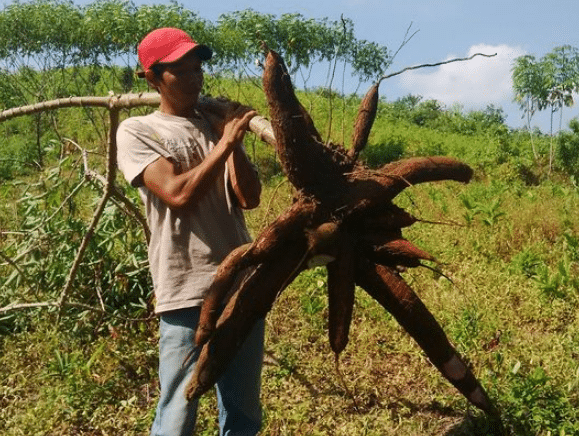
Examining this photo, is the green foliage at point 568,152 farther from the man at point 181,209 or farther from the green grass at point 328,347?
the man at point 181,209

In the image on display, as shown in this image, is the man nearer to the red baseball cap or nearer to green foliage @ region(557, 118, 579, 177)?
the red baseball cap

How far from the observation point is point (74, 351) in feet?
12.8

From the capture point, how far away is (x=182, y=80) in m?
2.01

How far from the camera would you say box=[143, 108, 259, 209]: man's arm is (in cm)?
181

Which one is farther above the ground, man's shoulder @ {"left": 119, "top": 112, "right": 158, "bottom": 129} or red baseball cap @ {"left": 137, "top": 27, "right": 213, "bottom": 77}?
red baseball cap @ {"left": 137, "top": 27, "right": 213, "bottom": 77}

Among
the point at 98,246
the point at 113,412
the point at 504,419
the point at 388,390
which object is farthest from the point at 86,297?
the point at 504,419

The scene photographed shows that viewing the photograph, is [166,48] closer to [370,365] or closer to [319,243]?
[319,243]

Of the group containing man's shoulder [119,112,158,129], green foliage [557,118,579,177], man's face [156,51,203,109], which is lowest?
green foliage [557,118,579,177]

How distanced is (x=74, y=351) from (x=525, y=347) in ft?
8.49

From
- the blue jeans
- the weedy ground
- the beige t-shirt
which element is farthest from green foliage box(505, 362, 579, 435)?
the beige t-shirt

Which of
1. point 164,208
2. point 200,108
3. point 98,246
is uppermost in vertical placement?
point 200,108

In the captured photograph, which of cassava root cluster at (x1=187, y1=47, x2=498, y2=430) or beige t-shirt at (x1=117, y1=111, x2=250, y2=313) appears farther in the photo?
beige t-shirt at (x1=117, y1=111, x2=250, y2=313)

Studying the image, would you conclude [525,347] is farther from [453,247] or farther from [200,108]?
[200,108]

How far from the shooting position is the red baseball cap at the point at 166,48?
1993 millimetres
